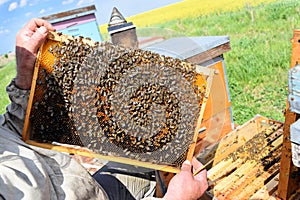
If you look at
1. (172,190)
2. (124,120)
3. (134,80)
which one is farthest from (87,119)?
(172,190)

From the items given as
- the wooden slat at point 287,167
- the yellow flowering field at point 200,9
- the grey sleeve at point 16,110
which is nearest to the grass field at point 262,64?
the grey sleeve at point 16,110

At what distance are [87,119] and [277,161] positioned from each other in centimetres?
191

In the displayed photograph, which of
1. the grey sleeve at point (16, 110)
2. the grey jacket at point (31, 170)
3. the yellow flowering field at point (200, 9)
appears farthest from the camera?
the yellow flowering field at point (200, 9)

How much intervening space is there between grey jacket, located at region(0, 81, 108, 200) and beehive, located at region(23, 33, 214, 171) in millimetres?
134

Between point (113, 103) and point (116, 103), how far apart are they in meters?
0.02

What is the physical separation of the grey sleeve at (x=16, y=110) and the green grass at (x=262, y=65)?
145 inches

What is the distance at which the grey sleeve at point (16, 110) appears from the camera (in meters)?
2.00

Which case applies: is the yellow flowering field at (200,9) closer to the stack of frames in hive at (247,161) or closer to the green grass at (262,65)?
the green grass at (262,65)

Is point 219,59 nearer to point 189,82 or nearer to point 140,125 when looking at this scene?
point 189,82

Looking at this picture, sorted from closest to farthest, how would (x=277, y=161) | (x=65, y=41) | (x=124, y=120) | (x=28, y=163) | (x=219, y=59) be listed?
1. (x=28, y=163)
2. (x=124, y=120)
3. (x=65, y=41)
4. (x=277, y=161)
5. (x=219, y=59)

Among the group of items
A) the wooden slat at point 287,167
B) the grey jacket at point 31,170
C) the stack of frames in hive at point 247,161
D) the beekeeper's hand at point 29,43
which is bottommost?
the stack of frames in hive at point 247,161

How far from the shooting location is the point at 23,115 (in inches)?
80.2

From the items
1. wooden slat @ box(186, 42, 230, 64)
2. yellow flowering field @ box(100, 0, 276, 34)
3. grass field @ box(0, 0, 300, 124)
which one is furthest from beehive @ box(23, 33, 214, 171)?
yellow flowering field @ box(100, 0, 276, 34)

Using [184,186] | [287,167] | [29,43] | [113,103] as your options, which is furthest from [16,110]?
[287,167]
